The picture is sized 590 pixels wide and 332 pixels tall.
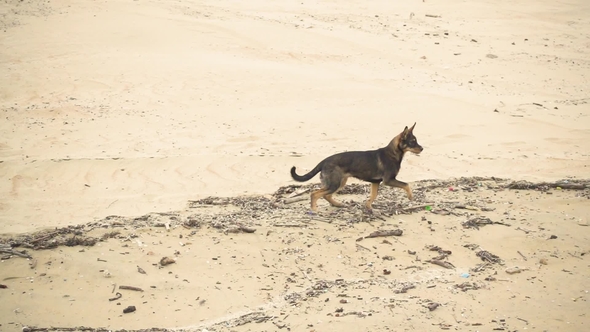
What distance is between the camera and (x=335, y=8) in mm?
21359

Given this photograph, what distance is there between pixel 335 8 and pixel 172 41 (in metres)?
6.89

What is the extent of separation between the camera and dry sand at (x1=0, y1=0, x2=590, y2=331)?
603 cm

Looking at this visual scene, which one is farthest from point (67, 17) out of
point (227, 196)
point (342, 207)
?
point (342, 207)

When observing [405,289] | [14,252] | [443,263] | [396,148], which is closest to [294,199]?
[396,148]

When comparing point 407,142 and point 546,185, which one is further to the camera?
point 546,185

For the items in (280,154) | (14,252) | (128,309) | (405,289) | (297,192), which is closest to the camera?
(128,309)

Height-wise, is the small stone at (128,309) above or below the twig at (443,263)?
below

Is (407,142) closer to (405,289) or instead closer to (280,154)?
(405,289)

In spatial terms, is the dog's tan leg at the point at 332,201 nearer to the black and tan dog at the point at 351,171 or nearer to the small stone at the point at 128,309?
the black and tan dog at the point at 351,171

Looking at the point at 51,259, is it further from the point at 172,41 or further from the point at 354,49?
the point at 354,49

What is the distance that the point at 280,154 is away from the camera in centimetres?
1074

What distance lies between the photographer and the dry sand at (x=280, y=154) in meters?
6.03

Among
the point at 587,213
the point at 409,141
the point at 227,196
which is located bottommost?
the point at 227,196

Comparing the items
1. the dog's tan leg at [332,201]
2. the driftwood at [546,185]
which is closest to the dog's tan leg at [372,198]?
the dog's tan leg at [332,201]
